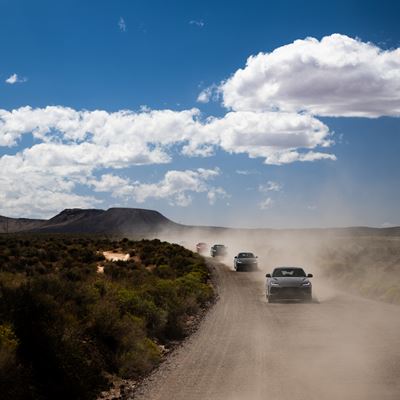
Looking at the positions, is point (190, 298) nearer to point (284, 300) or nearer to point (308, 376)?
point (284, 300)

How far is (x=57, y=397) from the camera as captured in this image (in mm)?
Result: 9445

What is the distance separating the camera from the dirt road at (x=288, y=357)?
33.4ft

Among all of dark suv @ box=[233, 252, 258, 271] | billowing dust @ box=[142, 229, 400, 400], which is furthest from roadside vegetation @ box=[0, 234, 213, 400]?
dark suv @ box=[233, 252, 258, 271]

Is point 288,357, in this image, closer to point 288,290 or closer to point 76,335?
point 76,335

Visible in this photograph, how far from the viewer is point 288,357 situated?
13.2 m

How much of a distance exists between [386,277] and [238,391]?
75.1ft

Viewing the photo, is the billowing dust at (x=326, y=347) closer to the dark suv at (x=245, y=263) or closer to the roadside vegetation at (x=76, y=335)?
the roadside vegetation at (x=76, y=335)

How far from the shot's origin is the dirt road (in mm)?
10172

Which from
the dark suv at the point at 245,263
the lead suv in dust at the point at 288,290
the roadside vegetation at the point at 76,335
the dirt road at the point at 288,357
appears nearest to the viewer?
the roadside vegetation at the point at 76,335

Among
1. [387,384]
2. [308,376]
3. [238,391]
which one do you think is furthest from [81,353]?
[387,384]

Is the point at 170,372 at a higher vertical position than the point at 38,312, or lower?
lower

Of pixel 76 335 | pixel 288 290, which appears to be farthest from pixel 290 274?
pixel 76 335

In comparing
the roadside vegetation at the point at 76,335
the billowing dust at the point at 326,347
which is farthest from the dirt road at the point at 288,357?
the roadside vegetation at the point at 76,335

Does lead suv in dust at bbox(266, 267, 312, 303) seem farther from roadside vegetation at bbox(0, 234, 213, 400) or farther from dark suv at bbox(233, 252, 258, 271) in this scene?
dark suv at bbox(233, 252, 258, 271)
